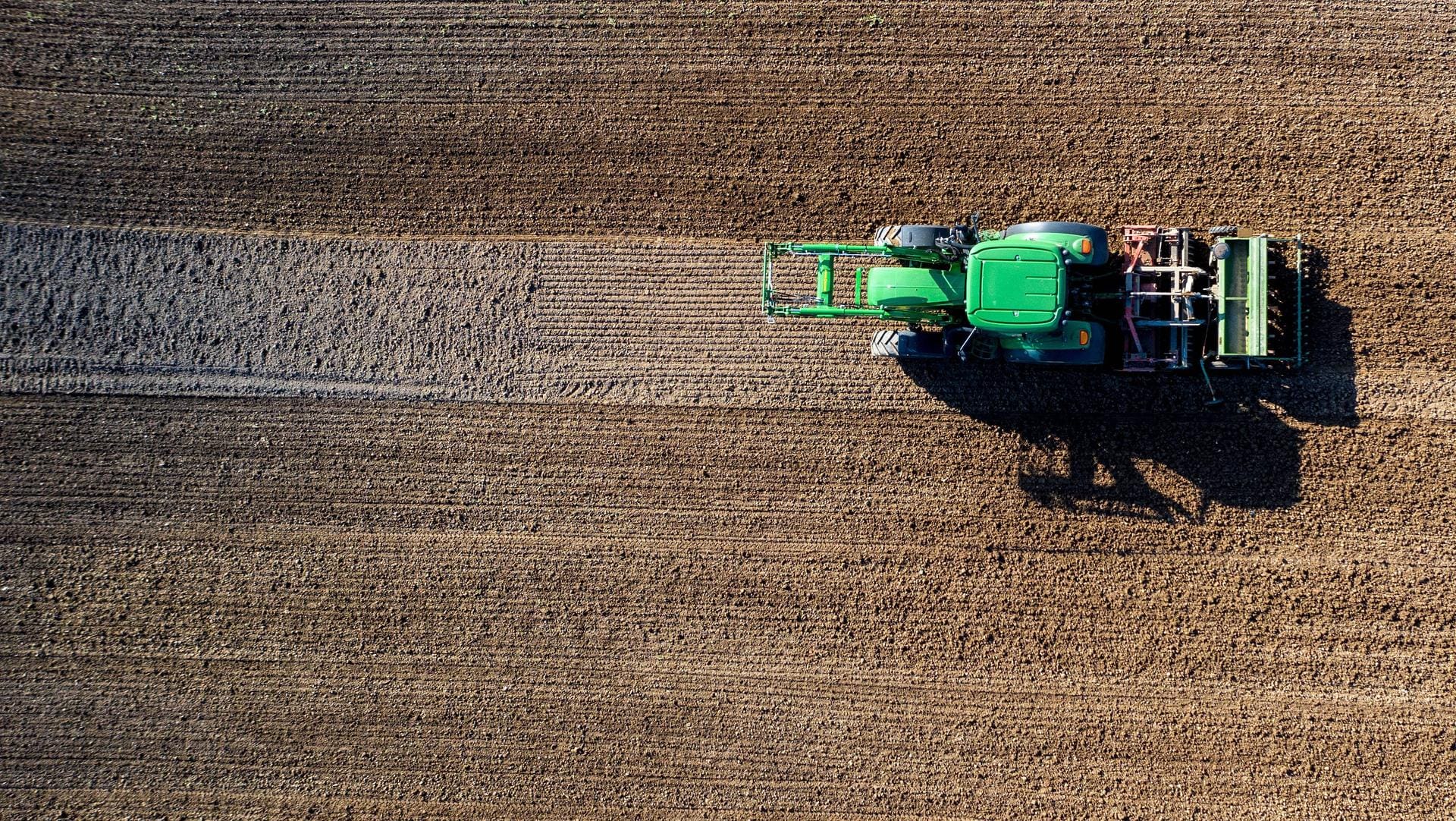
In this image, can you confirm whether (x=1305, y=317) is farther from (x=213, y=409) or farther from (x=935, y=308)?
(x=213, y=409)

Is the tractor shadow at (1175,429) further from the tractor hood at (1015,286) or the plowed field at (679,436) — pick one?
the tractor hood at (1015,286)

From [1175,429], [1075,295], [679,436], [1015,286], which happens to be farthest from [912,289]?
[1175,429]

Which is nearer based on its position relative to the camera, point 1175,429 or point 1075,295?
point 1075,295

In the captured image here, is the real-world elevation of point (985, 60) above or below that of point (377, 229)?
above

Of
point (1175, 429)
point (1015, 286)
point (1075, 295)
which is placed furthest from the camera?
point (1175, 429)

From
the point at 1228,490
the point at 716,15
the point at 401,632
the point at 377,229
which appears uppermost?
the point at 716,15

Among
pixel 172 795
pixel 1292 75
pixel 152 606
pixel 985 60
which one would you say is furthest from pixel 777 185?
pixel 172 795

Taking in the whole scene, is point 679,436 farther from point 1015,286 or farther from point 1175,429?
point 1175,429

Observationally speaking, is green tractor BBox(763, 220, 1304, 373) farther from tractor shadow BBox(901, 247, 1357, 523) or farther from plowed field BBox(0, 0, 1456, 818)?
plowed field BBox(0, 0, 1456, 818)
